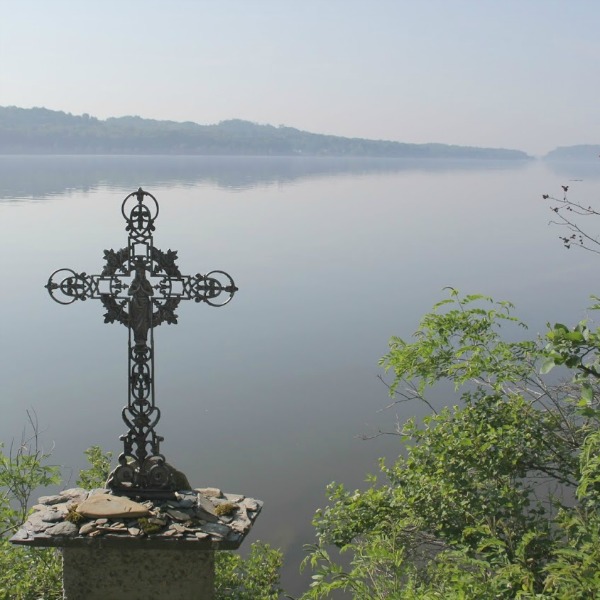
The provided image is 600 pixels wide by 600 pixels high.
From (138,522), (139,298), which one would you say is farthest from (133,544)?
(139,298)

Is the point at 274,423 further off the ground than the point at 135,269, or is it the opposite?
the point at 135,269

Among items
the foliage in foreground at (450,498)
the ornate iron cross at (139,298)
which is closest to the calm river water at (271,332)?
the foliage in foreground at (450,498)

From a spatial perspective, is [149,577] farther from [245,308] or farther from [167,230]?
[167,230]

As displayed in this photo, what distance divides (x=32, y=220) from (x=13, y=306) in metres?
15.6

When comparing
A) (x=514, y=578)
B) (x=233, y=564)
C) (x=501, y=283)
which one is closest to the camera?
(x=514, y=578)

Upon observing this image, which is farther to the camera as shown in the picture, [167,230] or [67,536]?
[167,230]

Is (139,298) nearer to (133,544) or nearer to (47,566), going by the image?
(133,544)

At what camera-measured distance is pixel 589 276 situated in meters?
20.5

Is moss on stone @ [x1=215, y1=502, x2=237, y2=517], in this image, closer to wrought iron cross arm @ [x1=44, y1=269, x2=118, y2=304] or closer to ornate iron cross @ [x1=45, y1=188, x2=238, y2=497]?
ornate iron cross @ [x1=45, y1=188, x2=238, y2=497]

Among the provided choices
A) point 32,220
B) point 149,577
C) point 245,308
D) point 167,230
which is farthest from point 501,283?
point 32,220

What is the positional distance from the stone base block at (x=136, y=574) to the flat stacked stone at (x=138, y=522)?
0.29 feet

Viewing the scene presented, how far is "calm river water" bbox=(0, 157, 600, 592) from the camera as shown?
1009cm

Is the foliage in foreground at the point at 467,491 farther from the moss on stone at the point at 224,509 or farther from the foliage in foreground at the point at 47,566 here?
the foliage in foreground at the point at 47,566

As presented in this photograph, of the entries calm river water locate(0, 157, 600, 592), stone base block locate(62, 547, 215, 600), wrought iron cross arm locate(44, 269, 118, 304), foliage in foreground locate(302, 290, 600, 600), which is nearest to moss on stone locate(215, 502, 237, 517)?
stone base block locate(62, 547, 215, 600)
